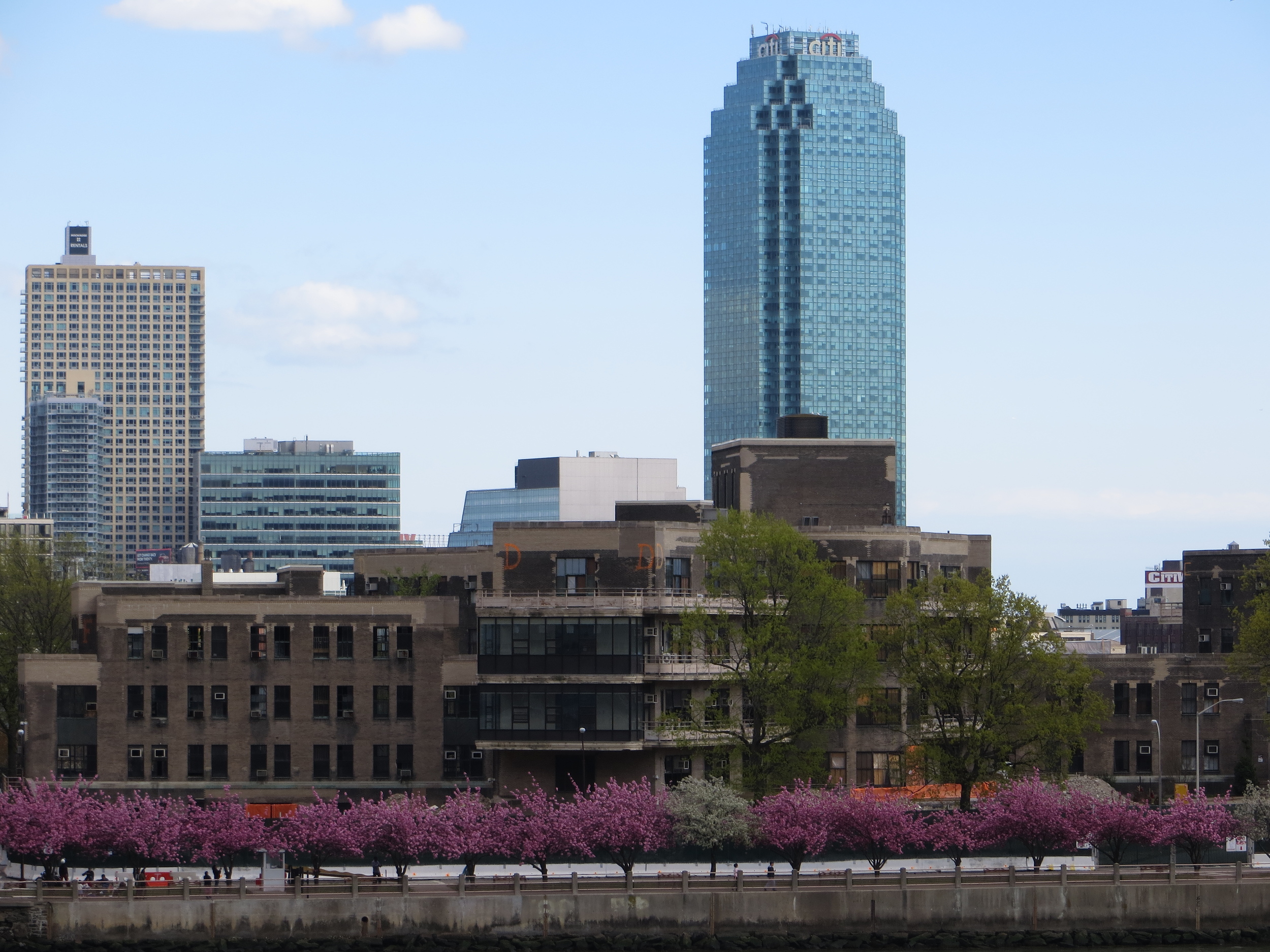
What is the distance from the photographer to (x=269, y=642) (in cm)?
12131

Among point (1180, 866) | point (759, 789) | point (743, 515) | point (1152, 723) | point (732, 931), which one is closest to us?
point (732, 931)

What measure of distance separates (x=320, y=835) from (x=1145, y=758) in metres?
63.1

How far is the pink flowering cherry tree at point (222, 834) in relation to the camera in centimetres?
9369

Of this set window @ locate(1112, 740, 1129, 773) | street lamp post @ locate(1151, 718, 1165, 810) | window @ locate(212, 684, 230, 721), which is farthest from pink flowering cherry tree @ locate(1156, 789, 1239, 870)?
window @ locate(212, 684, 230, 721)

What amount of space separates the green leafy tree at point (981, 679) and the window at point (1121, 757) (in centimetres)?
2168

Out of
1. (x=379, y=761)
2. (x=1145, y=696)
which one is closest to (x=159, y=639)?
(x=379, y=761)

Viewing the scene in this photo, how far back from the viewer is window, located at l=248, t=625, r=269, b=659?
121m

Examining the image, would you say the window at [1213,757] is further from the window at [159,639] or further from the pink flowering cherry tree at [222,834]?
the pink flowering cherry tree at [222,834]

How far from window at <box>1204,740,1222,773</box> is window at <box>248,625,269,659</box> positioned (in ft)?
196

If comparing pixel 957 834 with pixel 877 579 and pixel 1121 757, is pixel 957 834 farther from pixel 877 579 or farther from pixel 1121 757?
pixel 1121 757

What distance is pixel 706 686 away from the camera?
116000 millimetres

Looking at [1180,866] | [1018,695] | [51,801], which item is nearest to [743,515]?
[1018,695]

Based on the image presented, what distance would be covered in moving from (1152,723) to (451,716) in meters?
45.8

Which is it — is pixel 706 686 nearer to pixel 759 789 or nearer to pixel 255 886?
pixel 759 789
